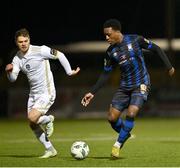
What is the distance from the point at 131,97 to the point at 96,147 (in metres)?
2.99

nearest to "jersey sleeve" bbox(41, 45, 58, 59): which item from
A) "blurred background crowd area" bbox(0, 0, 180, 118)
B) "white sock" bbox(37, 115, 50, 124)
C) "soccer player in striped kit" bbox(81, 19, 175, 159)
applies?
"soccer player in striped kit" bbox(81, 19, 175, 159)

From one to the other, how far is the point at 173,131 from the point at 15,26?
2809 cm

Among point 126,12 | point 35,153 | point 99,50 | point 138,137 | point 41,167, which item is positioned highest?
point 41,167

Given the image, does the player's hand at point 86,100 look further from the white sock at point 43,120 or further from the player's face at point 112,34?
the player's face at point 112,34

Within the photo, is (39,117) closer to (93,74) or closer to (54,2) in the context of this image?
(93,74)

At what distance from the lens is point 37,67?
12.1 meters

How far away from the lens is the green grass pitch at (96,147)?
11.1m

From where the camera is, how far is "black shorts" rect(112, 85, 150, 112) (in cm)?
1166

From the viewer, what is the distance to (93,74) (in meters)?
38.5

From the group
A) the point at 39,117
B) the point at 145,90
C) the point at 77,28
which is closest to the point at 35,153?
the point at 39,117

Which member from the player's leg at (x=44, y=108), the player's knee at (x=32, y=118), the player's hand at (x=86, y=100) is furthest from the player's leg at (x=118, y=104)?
the player's knee at (x=32, y=118)

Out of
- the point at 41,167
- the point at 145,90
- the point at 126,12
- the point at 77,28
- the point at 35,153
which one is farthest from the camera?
the point at 77,28

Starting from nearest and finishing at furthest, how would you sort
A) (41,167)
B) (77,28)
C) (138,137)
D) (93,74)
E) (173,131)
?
1. (41,167)
2. (138,137)
3. (173,131)
4. (93,74)
5. (77,28)

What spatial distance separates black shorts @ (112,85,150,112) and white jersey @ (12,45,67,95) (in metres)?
1.22
